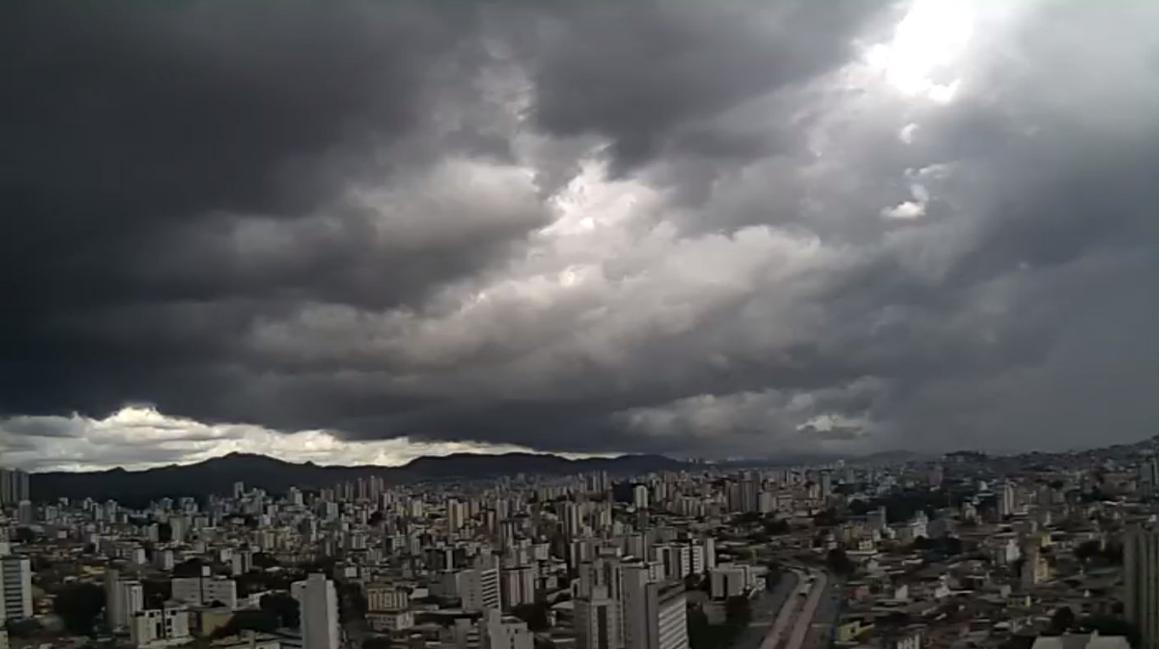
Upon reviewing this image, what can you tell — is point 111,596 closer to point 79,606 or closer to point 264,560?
point 79,606

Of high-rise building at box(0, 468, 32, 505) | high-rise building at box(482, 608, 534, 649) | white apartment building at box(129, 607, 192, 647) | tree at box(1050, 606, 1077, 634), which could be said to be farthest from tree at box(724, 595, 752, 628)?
high-rise building at box(0, 468, 32, 505)

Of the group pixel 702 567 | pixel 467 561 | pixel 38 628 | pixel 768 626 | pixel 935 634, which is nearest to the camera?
pixel 935 634

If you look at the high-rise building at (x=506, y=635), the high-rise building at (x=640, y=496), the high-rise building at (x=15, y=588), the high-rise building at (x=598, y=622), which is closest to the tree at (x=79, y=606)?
the high-rise building at (x=15, y=588)

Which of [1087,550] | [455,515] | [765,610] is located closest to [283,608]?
[455,515]

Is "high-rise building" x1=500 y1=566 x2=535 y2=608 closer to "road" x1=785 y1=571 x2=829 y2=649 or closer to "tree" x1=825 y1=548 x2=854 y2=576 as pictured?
"road" x1=785 y1=571 x2=829 y2=649

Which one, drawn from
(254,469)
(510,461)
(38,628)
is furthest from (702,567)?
(38,628)

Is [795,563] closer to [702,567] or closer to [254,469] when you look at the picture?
[702,567]
